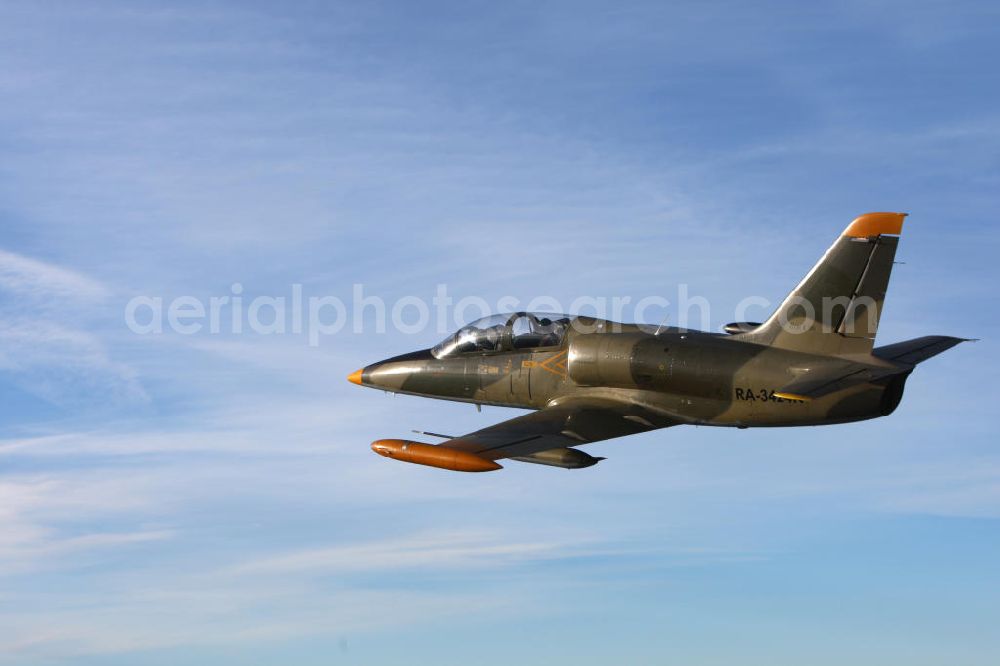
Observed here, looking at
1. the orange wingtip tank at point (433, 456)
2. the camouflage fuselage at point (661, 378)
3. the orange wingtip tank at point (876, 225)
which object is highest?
the orange wingtip tank at point (876, 225)

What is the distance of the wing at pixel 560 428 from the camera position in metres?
22.8

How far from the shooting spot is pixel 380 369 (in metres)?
30.4

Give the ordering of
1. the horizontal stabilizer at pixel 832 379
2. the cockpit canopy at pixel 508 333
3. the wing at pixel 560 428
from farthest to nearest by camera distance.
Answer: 1. the cockpit canopy at pixel 508 333
2. the wing at pixel 560 428
3. the horizontal stabilizer at pixel 832 379

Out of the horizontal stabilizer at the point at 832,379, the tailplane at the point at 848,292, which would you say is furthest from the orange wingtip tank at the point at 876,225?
the horizontal stabilizer at the point at 832,379

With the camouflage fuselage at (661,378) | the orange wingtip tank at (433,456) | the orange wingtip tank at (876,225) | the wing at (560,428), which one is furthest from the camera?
the camouflage fuselage at (661,378)

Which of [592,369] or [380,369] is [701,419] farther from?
[380,369]

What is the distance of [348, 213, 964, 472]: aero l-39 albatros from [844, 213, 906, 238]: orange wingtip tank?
29 millimetres

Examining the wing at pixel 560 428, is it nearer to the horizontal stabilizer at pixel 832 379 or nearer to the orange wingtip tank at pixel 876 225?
the horizontal stabilizer at pixel 832 379

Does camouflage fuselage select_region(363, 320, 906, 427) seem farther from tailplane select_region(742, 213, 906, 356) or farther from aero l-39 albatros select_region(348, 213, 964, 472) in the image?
tailplane select_region(742, 213, 906, 356)

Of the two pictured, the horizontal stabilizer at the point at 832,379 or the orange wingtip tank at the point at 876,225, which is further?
the orange wingtip tank at the point at 876,225

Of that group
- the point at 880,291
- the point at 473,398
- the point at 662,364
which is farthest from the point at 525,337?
the point at 880,291

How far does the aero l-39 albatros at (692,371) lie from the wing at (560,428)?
3cm

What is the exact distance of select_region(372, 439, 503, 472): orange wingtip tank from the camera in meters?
21.3

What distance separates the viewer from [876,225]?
2366 cm
